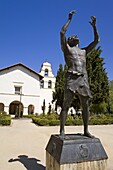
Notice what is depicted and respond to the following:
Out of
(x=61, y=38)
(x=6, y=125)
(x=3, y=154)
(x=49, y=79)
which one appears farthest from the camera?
(x=49, y=79)

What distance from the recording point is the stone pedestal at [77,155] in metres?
3.20

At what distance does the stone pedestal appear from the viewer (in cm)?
320

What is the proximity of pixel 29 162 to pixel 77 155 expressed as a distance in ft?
7.59

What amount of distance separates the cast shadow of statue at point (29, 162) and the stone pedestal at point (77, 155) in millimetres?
1264

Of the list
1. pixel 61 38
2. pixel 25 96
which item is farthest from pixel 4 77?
pixel 61 38

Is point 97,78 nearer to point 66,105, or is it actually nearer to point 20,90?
point 20,90

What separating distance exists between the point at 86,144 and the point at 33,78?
102 ft

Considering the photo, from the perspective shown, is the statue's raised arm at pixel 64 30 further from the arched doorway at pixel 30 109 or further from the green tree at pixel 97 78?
the arched doorway at pixel 30 109

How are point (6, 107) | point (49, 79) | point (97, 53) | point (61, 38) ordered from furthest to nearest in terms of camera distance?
1. point (49, 79)
2. point (6, 107)
3. point (97, 53)
4. point (61, 38)

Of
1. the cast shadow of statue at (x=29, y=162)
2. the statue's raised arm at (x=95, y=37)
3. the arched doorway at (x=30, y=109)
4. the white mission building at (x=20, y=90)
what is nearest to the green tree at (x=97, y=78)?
the white mission building at (x=20, y=90)

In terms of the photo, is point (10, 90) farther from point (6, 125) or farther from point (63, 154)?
point (63, 154)

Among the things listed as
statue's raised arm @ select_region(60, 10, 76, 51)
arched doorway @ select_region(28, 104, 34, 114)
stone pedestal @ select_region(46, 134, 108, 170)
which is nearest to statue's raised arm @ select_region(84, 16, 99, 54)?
statue's raised arm @ select_region(60, 10, 76, 51)

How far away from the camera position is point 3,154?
5.91m

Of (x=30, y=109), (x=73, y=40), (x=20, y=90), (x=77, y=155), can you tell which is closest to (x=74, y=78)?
(x=73, y=40)
